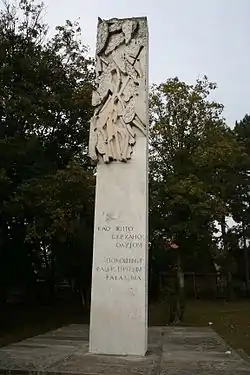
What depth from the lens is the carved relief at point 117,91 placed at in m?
8.27

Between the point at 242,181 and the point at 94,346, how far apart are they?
Answer: 80.1 ft

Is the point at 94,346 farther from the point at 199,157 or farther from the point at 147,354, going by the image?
the point at 199,157

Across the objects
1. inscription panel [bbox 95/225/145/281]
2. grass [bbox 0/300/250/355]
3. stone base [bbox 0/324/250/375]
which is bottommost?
grass [bbox 0/300/250/355]

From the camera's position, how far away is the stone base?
621 centimetres

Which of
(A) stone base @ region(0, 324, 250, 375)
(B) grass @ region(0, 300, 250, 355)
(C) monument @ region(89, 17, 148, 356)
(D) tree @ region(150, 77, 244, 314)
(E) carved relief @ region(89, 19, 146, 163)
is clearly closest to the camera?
(A) stone base @ region(0, 324, 250, 375)

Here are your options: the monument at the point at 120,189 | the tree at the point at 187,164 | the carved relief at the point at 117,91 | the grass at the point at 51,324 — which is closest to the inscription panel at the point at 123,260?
the monument at the point at 120,189

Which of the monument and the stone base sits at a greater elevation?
the monument

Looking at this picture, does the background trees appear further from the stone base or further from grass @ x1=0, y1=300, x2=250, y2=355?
Result: the stone base

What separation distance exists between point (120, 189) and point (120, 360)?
2.63 m

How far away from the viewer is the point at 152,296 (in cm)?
2988

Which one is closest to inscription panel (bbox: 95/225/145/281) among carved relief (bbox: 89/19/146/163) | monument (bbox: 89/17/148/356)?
monument (bbox: 89/17/148/356)

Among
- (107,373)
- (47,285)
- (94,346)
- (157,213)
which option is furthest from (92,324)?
(47,285)

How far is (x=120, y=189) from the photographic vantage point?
26.3 feet

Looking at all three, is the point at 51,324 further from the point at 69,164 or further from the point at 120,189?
the point at 120,189
